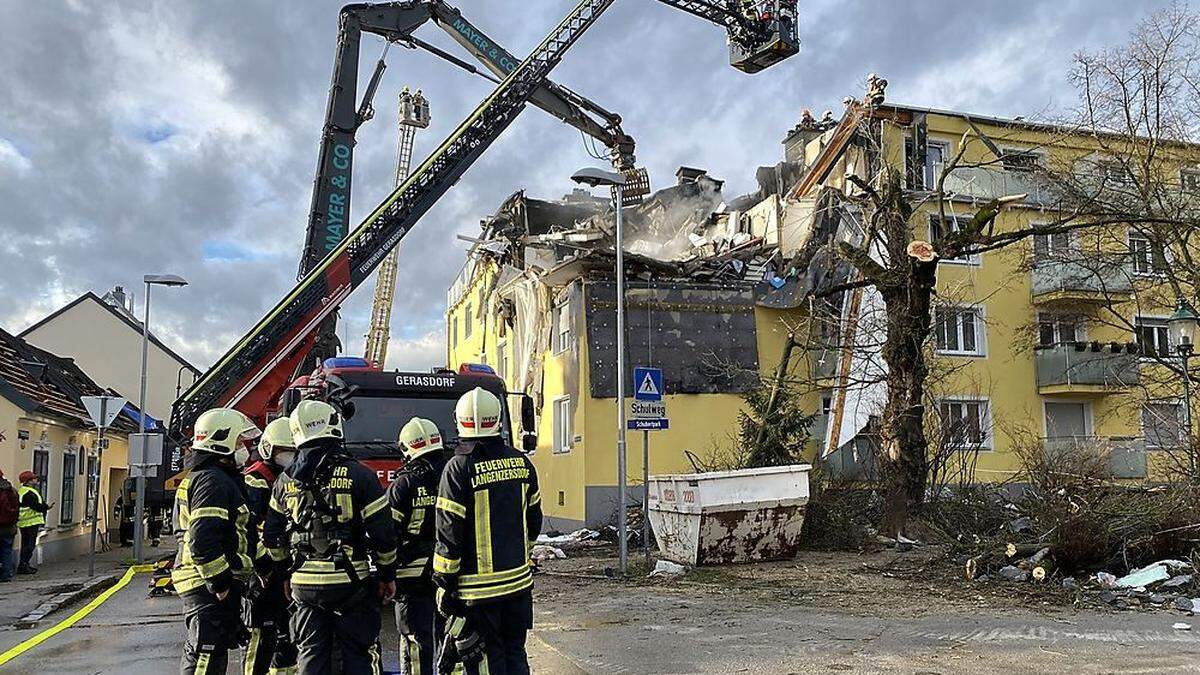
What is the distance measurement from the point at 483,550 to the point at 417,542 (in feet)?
4.55

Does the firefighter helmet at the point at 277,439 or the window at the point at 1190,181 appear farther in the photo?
the window at the point at 1190,181

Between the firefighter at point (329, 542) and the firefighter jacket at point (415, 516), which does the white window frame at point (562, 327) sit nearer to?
the firefighter jacket at point (415, 516)

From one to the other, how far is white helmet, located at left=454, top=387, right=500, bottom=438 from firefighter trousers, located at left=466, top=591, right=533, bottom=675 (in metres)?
0.93

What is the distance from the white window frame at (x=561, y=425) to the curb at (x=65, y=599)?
10135mm

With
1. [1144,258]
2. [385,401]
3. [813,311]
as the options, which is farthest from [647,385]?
[1144,258]

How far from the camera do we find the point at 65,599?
13562mm

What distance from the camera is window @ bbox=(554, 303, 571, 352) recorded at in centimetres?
2409

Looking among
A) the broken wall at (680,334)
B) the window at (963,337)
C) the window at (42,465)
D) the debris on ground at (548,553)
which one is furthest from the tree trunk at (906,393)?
the window at (42,465)

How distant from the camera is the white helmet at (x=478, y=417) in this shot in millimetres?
5762

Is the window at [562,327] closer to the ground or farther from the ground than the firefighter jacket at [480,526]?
farther from the ground

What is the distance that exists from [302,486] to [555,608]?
5593 millimetres

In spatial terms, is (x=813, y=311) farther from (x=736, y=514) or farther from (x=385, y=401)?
(x=385, y=401)

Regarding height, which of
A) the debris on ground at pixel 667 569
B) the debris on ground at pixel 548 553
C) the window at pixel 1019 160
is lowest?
the debris on ground at pixel 548 553

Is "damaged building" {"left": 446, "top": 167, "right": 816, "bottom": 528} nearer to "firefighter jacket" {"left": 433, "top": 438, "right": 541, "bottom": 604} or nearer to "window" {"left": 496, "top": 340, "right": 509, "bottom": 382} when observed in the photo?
"window" {"left": 496, "top": 340, "right": 509, "bottom": 382}
